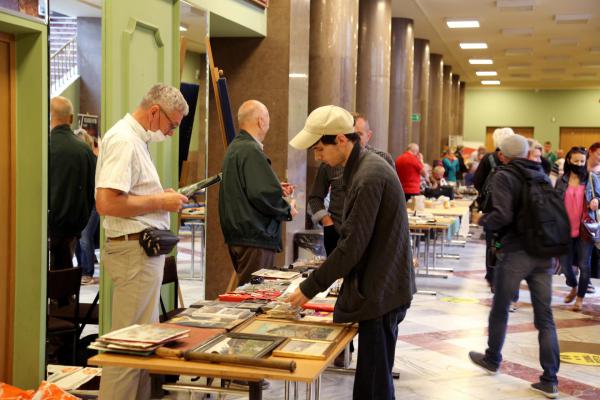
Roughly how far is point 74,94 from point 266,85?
2792 mm

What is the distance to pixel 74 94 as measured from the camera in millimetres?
4996

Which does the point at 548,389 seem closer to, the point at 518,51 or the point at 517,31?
the point at 517,31

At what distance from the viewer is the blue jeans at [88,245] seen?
531 centimetres

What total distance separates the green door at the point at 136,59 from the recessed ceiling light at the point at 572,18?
13023 mm

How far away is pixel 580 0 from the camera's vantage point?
48.9 ft

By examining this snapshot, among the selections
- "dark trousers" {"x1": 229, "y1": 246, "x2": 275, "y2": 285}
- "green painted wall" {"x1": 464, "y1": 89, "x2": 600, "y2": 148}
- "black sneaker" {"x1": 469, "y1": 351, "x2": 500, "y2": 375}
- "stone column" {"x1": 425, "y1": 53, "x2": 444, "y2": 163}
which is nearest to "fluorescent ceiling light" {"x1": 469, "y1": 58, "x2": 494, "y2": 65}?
"stone column" {"x1": 425, "y1": 53, "x2": 444, "y2": 163}

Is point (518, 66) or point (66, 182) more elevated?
point (518, 66)

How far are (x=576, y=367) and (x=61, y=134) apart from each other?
12.6 feet

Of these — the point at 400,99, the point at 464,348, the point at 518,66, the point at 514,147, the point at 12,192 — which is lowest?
the point at 464,348

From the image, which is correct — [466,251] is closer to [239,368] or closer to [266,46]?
[266,46]

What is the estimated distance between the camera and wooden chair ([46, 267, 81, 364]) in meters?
4.17

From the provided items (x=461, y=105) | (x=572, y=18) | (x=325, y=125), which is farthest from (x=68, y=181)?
(x=461, y=105)

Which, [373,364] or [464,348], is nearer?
[373,364]

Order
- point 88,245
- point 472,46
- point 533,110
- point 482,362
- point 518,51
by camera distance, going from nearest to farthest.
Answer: point 482,362 < point 88,245 < point 472,46 < point 518,51 < point 533,110
